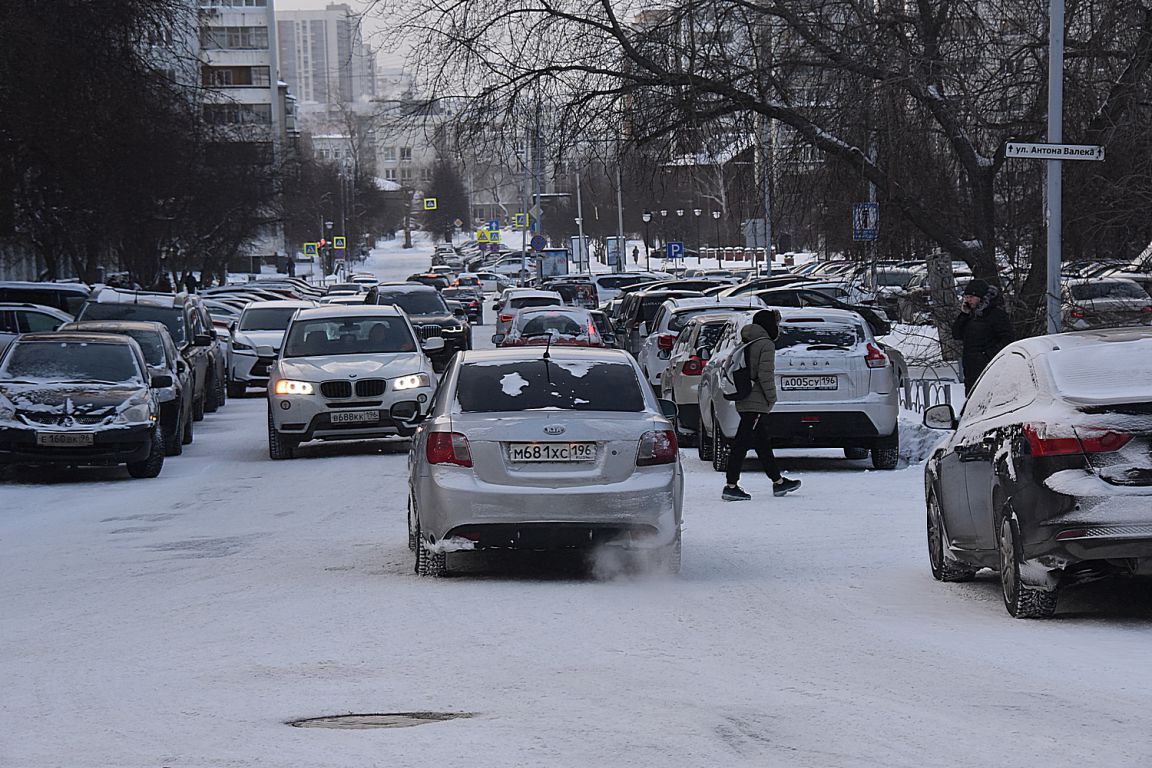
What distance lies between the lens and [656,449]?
11.1m

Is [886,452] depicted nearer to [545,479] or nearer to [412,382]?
[412,382]

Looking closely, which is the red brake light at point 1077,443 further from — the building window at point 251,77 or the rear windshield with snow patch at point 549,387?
the building window at point 251,77

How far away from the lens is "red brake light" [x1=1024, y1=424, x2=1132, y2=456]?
864 centimetres

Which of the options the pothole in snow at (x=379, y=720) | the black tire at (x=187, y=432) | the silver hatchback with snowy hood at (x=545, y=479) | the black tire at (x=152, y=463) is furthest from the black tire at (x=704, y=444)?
the pothole in snow at (x=379, y=720)

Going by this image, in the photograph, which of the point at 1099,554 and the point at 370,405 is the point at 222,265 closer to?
the point at 370,405

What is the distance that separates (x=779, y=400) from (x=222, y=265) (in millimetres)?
79047

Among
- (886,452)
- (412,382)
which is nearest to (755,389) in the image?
(886,452)

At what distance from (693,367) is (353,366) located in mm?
4014

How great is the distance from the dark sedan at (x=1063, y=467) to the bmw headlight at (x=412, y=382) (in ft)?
38.6

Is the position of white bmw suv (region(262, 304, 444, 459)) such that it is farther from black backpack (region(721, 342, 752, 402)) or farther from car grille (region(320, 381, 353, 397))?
black backpack (region(721, 342, 752, 402))

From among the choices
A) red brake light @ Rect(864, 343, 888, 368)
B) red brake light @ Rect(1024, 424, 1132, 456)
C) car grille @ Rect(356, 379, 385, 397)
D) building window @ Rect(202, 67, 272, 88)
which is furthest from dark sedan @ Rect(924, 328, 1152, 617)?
building window @ Rect(202, 67, 272, 88)

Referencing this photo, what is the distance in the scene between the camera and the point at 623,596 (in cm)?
1031

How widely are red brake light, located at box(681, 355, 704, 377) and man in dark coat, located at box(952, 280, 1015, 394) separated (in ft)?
13.3

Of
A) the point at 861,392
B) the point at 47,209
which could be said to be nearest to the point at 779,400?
the point at 861,392
